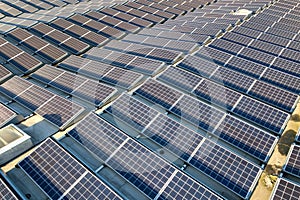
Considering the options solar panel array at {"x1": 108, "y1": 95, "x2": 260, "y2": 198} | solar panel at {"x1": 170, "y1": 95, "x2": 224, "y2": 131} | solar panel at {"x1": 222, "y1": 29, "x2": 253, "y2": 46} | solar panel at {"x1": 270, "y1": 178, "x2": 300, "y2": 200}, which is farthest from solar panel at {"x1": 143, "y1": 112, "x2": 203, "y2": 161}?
solar panel at {"x1": 222, "y1": 29, "x2": 253, "y2": 46}

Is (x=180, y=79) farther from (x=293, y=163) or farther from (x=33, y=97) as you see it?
(x=33, y=97)

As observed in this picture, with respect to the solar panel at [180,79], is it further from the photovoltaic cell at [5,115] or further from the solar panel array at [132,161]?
the photovoltaic cell at [5,115]

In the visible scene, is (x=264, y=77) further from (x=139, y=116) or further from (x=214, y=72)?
(x=139, y=116)

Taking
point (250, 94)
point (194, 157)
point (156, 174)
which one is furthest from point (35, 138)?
point (250, 94)

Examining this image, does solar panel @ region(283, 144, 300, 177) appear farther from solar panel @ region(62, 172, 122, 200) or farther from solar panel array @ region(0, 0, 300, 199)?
solar panel @ region(62, 172, 122, 200)

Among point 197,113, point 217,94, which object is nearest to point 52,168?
point 197,113

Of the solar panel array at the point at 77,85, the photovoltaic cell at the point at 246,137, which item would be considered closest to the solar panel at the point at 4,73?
the solar panel array at the point at 77,85
